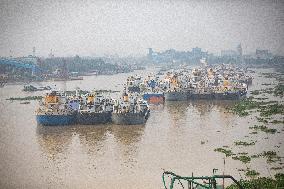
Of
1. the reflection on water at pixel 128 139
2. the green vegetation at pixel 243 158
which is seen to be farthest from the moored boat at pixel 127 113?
the green vegetation at pixel 243 158

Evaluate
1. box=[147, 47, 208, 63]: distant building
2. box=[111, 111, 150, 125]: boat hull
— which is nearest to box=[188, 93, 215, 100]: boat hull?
box=[111, 111, 150, 125]: boat hull

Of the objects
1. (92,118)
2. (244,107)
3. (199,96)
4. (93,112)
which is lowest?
(244,107)

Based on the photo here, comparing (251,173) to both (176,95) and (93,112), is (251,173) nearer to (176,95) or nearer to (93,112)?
(93,112)

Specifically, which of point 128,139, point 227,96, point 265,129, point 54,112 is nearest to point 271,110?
point 265,129

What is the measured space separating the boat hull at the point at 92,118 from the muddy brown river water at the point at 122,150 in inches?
17.6

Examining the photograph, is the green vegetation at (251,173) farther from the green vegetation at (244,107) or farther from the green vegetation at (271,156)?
the green vegetation at (244,107)

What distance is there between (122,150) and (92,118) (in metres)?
6.68

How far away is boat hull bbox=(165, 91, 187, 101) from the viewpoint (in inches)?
1430

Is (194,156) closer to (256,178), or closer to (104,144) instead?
(256,178)

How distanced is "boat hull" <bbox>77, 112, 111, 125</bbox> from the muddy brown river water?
45 centimetres

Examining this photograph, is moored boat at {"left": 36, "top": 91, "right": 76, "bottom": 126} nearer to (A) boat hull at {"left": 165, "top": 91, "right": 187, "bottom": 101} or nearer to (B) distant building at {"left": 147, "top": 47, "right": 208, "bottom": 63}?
(A) boat hull at {"left": 165, "top": 91, "right": 187, "bottom": 101}

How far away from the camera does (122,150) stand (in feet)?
59.0

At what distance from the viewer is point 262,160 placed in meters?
15.5

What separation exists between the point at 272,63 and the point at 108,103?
95.2 m
